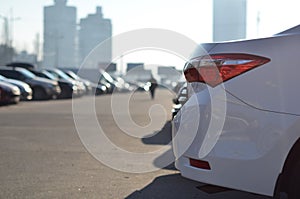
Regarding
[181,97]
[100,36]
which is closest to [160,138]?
[181,97]

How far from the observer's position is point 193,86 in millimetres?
5043

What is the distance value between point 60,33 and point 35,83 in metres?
66.8

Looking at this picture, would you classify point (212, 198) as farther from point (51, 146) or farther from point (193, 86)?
point (51, 146)

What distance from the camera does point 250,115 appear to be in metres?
4.57

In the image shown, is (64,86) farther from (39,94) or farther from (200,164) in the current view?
(200,164)

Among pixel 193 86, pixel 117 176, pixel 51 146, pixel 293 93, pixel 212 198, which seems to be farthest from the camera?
pixel 51 146

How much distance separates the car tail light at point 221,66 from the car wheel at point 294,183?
2.81ft

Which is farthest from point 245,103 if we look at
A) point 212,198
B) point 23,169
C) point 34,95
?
point 34,95

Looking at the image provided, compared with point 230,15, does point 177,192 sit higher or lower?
lower

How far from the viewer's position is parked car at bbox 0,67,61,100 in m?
28.8

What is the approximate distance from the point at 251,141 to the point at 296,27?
1.00 metres

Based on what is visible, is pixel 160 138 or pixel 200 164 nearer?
pixel 200 164

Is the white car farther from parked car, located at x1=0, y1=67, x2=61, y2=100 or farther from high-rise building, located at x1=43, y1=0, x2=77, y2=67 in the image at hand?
high-rise building, located at x1=43, y1=0, x2=77, y2=67

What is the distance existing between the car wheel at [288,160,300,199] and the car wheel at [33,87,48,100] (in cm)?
2599
